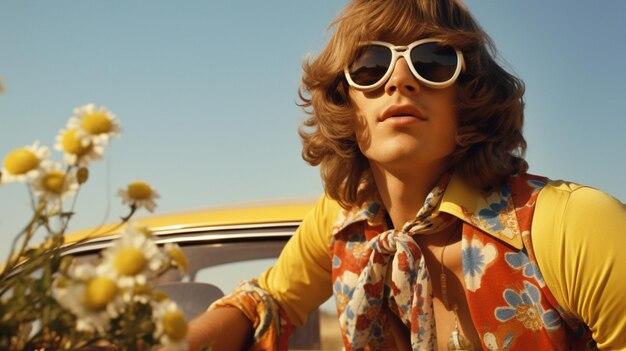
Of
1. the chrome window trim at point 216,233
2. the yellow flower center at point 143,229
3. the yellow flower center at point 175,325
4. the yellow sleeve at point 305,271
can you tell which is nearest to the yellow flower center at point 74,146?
the yellow flower center at point 143,229

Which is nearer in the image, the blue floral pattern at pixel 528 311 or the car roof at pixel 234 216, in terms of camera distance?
the blue floral pattern at pixel 528 311

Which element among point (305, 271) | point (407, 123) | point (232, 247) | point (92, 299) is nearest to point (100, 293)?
point (92, 299)

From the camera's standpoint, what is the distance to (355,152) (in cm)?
261

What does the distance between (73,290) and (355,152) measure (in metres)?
1.89

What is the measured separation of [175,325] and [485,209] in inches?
63.1

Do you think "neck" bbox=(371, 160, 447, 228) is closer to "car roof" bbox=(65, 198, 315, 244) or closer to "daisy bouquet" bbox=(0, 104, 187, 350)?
"car roof" bbox=(65, 198, 315, 244)

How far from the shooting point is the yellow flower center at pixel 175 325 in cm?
80

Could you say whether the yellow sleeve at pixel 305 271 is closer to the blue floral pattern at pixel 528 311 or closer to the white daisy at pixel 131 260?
the blue floral pattern at pixel 528 311

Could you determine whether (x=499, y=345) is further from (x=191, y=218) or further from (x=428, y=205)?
(x=191, y=218)

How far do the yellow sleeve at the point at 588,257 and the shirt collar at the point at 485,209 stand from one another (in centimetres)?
9

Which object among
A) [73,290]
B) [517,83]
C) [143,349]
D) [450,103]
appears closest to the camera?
[73,290]

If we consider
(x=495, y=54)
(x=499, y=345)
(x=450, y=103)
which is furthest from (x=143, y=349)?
(x=495, y=54)

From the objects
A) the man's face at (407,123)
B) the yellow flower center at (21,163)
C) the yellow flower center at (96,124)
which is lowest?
the man's face at (407,123)

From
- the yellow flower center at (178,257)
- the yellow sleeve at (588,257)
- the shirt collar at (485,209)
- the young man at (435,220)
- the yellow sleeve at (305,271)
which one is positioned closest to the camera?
the yellow flower center at (178,257)
